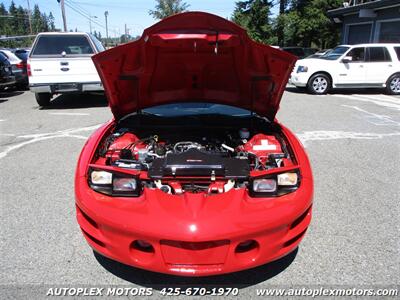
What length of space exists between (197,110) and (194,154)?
93 cm

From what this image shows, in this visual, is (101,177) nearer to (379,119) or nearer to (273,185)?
(273,185)

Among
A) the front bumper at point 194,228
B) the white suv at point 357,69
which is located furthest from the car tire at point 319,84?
the front bumper at point 194,228

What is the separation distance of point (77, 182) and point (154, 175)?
57 cm

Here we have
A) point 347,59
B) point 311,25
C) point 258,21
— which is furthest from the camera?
point 258,21

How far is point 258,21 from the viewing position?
31.8 meters

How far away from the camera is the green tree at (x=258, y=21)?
31.4 m

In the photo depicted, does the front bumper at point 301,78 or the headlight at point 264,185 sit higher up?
the front bumper at point 301,78

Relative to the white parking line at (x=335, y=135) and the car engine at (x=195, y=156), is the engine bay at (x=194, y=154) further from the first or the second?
the white parking line at (x=335, y=135)

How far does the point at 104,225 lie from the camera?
221cm

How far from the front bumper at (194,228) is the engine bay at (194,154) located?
15 centimetres

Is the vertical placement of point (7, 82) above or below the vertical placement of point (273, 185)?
above

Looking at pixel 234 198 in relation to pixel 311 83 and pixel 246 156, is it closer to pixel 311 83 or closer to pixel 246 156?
pixel 246 156

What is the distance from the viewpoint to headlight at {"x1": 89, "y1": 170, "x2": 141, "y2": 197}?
7.82 feet

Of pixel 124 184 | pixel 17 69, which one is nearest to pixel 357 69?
pixel 124 184
